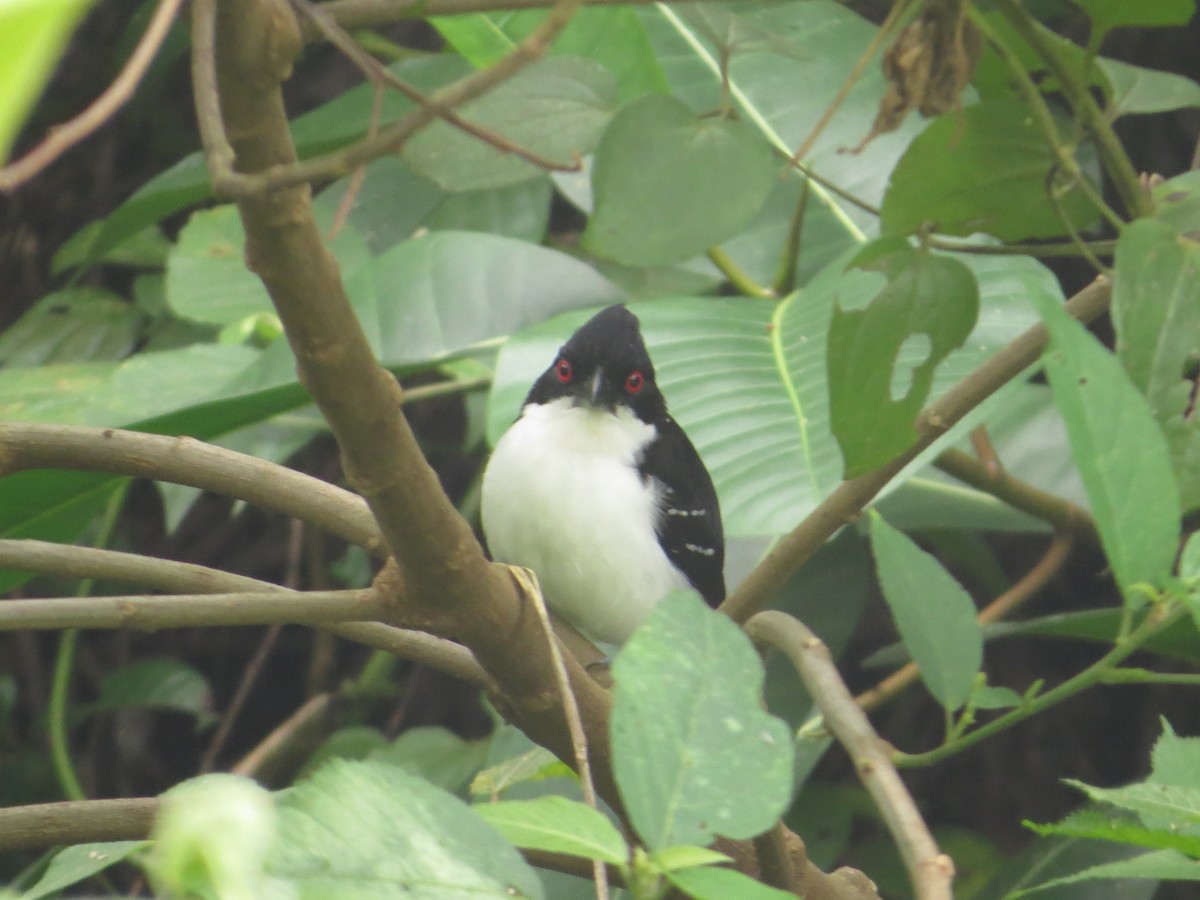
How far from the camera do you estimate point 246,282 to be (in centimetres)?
253

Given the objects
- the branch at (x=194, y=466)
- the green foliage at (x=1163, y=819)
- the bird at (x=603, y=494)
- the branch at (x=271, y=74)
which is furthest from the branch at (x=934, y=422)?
the bird at (x=603, y=494)

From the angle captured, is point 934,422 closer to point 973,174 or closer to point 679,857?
point 973,174

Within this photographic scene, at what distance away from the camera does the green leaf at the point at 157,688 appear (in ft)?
9.84

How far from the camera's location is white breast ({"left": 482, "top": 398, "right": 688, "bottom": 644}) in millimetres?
2105

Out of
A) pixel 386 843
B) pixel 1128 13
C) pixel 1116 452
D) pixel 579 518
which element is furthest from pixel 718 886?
pixel 579 518

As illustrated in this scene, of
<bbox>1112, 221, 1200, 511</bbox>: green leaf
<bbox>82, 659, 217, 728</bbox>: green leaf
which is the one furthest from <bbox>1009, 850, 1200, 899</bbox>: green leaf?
<bbox>82, 659, 217, 728</bbox>: green leaf

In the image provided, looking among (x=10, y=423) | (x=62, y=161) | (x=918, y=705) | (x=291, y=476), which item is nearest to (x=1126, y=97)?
(x=291, y=476)

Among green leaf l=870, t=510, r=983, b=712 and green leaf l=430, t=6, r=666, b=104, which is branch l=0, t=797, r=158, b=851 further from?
green leaf l=430, t=6, r=666, b=104

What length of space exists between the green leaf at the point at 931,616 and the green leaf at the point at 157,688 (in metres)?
2.15

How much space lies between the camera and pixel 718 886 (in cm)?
50

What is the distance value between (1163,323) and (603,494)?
1365mm

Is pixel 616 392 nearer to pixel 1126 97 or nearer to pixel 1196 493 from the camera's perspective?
pixel 1126 97

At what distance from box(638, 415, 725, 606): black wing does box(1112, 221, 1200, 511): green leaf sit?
1.36 m

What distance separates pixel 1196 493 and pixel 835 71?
1.81m
